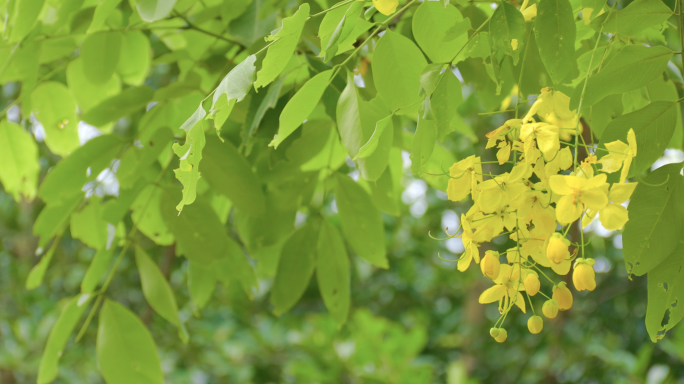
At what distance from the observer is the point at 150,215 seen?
34.3 inches

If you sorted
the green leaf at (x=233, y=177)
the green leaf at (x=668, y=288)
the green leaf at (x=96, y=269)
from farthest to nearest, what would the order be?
the green leaf at (x=96, y=269) < the green leaf at (x=233, y=177) < the green leaf at (x=668, y=288)

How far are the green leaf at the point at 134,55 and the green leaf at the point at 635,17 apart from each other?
0.75m

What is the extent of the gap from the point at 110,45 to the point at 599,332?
2.09 m

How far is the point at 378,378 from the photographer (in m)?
1.67

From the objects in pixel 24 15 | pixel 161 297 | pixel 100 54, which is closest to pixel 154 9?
pixel 24 15

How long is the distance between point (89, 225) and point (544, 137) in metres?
0.76

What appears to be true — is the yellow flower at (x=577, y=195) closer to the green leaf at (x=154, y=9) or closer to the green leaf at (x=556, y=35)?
the green leaf at (x=556, y=35)

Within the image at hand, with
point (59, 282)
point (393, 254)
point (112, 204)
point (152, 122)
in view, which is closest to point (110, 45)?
point (152, 122)

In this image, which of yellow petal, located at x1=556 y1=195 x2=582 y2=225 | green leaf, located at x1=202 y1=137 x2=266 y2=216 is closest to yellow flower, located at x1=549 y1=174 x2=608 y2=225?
yellow petal, located at x1=556 y1=195 x2=582 y2=225

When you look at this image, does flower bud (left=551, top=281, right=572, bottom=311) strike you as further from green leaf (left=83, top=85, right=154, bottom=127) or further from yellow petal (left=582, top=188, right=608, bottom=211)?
green leaf (left=83, top=85, right=154, bottom=127)

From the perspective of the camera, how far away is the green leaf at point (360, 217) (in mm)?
803

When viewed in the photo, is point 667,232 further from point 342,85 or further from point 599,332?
point 599,332

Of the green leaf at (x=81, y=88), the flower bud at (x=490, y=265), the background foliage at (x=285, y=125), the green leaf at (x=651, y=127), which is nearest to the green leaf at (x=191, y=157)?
the background foliage at (x=285, y=125)

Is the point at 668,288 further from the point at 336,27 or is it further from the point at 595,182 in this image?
the point at 336,27
